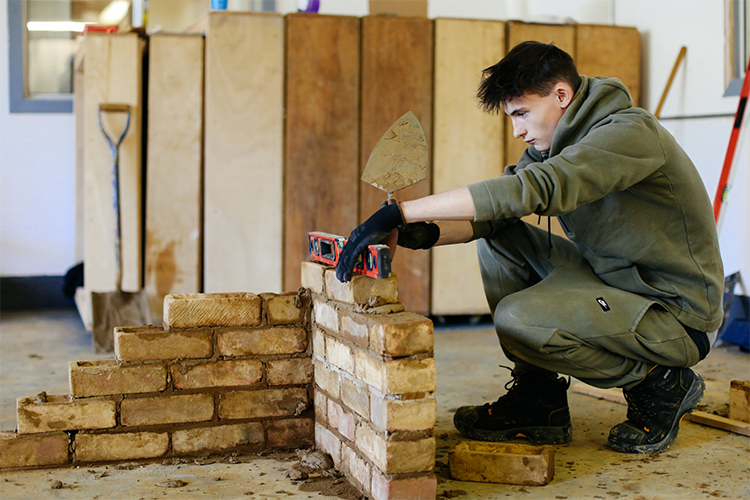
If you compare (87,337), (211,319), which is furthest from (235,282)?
(211,319)

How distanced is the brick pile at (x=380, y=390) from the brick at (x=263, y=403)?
0.17 meters

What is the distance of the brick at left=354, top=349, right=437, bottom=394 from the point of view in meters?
1.52

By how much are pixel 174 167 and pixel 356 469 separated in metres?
2.36

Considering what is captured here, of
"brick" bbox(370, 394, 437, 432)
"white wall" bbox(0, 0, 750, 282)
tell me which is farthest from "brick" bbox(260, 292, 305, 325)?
"white wall" bbox(0, 0, 750, 282)

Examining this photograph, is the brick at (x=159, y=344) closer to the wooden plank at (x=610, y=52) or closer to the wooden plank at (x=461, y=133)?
the wooden plank at (x=461, y=133)

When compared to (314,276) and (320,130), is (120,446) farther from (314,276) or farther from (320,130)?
(320,130)

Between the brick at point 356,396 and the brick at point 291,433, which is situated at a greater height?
the brick at point 356,396

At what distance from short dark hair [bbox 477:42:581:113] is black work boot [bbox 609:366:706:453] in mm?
863

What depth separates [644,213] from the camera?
195cm

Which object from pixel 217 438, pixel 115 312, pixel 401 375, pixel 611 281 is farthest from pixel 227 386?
pixel 115 312

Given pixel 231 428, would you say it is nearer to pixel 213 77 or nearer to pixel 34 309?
pixel 213 77

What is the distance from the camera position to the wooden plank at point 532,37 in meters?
3.81

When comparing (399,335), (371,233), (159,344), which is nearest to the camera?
(399,335)

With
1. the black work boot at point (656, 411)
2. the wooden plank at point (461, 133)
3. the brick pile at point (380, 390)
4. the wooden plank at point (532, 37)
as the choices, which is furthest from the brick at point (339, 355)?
the wooden plank at point (532, 37)
